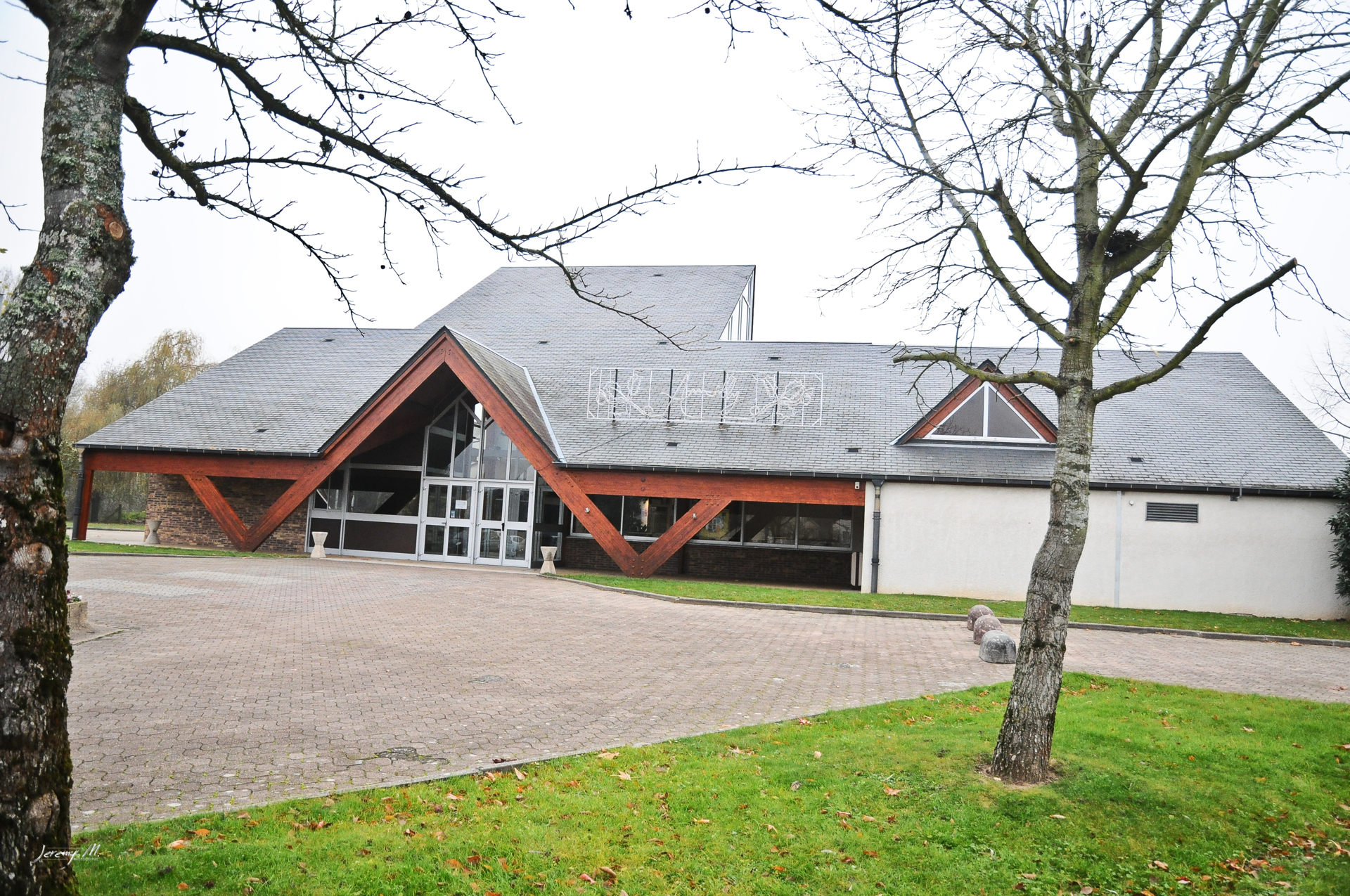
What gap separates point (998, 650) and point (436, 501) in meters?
16.5

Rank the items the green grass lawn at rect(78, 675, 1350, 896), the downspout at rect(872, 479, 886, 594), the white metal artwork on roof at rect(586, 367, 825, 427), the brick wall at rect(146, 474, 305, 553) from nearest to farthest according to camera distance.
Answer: the green grass lawn at rect(78, 675, 1350, 896) < the downspout at rect(872, 479, 886, 594) < the white metal artwork on roof at rect(586, 367, 825, 427) < the brick wall at rect(146, 474, 305, 553)

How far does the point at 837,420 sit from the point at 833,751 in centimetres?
1673

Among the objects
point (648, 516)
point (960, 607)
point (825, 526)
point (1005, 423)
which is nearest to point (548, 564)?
point (648, 516)

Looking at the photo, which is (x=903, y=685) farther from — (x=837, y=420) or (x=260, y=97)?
(x=837, y=420)

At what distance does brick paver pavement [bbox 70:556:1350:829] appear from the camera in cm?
584

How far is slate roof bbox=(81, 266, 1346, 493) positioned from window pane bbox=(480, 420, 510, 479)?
1.30 m

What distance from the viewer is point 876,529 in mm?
20219

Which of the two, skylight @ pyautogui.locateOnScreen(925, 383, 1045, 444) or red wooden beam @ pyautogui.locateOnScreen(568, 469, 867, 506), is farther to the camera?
skylight @ pyautogui.locateOnScreen(925, 383, 1045, 444)

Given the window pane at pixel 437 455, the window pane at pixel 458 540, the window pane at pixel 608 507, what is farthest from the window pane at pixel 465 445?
the window pane at pixel 608 507

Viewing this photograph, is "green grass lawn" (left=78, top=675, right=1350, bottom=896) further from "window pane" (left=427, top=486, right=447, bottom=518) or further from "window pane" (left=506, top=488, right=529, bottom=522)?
"window pane" (left=427, top=486, right=447, bottom=518)

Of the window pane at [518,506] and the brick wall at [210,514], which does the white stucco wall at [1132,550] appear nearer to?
the window pane at [518,506]

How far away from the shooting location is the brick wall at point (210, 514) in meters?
23.2

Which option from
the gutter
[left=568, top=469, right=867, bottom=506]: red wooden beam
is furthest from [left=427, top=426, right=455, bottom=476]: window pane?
[left=568, top=469, right=867, bottom=506]: red wooden beam

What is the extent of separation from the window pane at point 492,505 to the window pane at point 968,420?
11.5 meters
